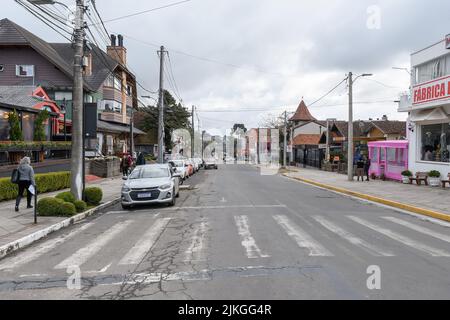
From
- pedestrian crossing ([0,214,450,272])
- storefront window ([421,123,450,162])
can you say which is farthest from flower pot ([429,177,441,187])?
pedestrian crossing ([0,214,450,272])

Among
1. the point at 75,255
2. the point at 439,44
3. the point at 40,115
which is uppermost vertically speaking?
the point at 439,44

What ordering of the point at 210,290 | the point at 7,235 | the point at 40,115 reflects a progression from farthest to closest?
the point at 40,115 < the point at 7,235 < the point at 210,290

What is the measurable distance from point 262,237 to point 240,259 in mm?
2058

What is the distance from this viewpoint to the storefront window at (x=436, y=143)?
2209cm

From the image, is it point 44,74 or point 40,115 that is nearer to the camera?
point 40,115

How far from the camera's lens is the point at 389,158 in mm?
28188

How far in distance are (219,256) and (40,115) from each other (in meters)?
17.7

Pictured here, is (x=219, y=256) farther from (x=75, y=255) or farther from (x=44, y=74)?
(x=44, y=74)

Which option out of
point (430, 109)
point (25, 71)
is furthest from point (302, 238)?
point (25, 71)

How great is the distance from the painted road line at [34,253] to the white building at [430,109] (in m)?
18.2

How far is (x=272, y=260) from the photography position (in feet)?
23.4

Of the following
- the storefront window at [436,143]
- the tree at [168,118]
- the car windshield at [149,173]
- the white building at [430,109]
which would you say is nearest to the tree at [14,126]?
the car windshield at [149,173]
